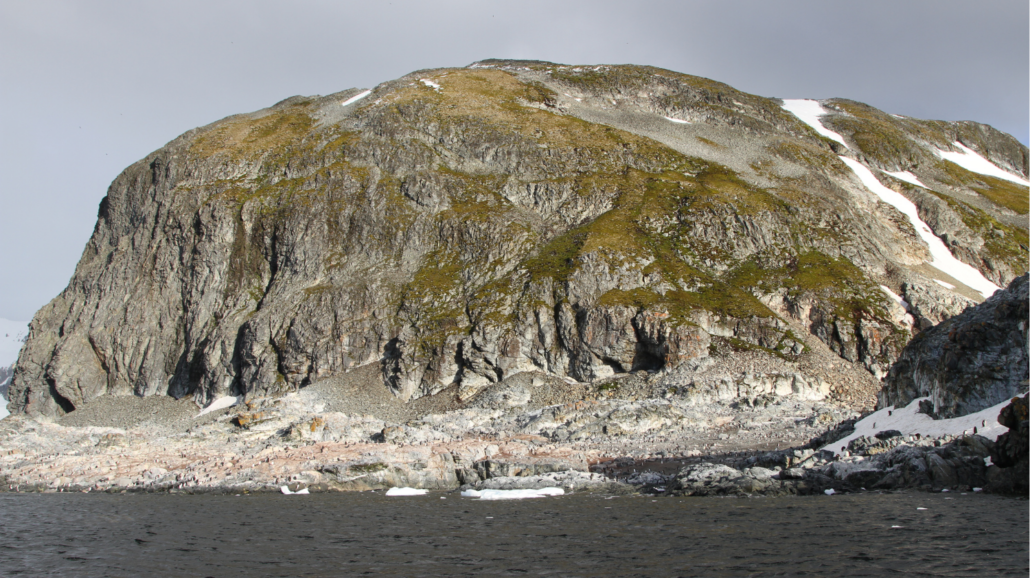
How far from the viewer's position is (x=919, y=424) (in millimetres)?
40125

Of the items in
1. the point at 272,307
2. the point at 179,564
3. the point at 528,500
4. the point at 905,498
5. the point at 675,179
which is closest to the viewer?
the point at 179,564

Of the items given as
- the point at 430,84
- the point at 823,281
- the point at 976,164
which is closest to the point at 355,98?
the point at 430,84

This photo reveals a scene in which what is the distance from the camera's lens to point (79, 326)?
340ft

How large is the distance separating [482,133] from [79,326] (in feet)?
240

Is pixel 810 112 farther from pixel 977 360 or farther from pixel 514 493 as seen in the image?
pixel 514 493

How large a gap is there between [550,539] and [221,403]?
244 feet

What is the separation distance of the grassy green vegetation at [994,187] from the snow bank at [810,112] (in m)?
22.6

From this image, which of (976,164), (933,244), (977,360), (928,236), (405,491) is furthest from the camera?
(976,164)

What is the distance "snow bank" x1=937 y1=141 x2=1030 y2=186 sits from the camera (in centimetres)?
14912

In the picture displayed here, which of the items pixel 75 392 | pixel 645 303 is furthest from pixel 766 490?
pixel 75 392

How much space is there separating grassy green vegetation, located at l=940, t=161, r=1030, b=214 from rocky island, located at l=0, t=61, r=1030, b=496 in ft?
3.09

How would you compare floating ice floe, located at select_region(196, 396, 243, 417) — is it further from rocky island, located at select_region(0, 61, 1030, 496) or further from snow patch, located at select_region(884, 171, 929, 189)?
snow patch, located at select_region(884, 171, 929, 189)

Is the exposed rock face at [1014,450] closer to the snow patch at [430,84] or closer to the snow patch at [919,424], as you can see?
the snow patch at [919,424]

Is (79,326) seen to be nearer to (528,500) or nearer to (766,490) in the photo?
(528,500)
